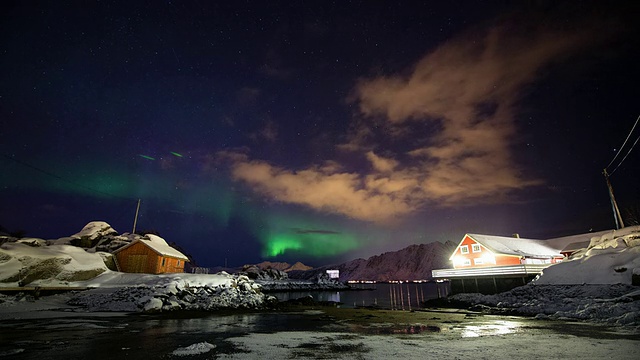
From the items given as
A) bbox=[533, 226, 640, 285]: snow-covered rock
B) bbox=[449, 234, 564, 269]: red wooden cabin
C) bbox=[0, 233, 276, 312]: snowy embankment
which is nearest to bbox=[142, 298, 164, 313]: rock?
bbox=[0, 233, 276, 312]: snowy embankment

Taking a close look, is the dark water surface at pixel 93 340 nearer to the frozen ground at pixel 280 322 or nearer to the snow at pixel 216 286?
the frozen ground at pixel 280 322

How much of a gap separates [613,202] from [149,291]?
5379 cm

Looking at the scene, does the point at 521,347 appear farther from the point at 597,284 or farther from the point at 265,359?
the point at 597,284

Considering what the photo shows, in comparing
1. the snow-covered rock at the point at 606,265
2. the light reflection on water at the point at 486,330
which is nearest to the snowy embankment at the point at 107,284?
the light reflection on water at the point at 486,330

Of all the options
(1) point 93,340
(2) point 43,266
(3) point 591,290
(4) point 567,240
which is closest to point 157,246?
(2) point 43,266

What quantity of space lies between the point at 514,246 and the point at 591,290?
A: 23999 millimetres

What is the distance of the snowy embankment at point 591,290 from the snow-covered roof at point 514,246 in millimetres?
10989

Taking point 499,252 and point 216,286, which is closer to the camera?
point 216,286

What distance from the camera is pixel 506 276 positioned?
37.2 meters

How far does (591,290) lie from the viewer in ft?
80.1

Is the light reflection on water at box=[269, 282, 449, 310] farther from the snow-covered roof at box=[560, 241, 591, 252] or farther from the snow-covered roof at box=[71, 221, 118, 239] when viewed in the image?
the snow-covered roof at box=[71, 221, 118, 239]

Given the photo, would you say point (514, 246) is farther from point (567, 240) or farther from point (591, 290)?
point (591, 290)

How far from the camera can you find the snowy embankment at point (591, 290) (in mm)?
18172

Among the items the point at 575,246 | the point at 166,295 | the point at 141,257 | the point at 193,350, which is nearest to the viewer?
the point at 193,350
